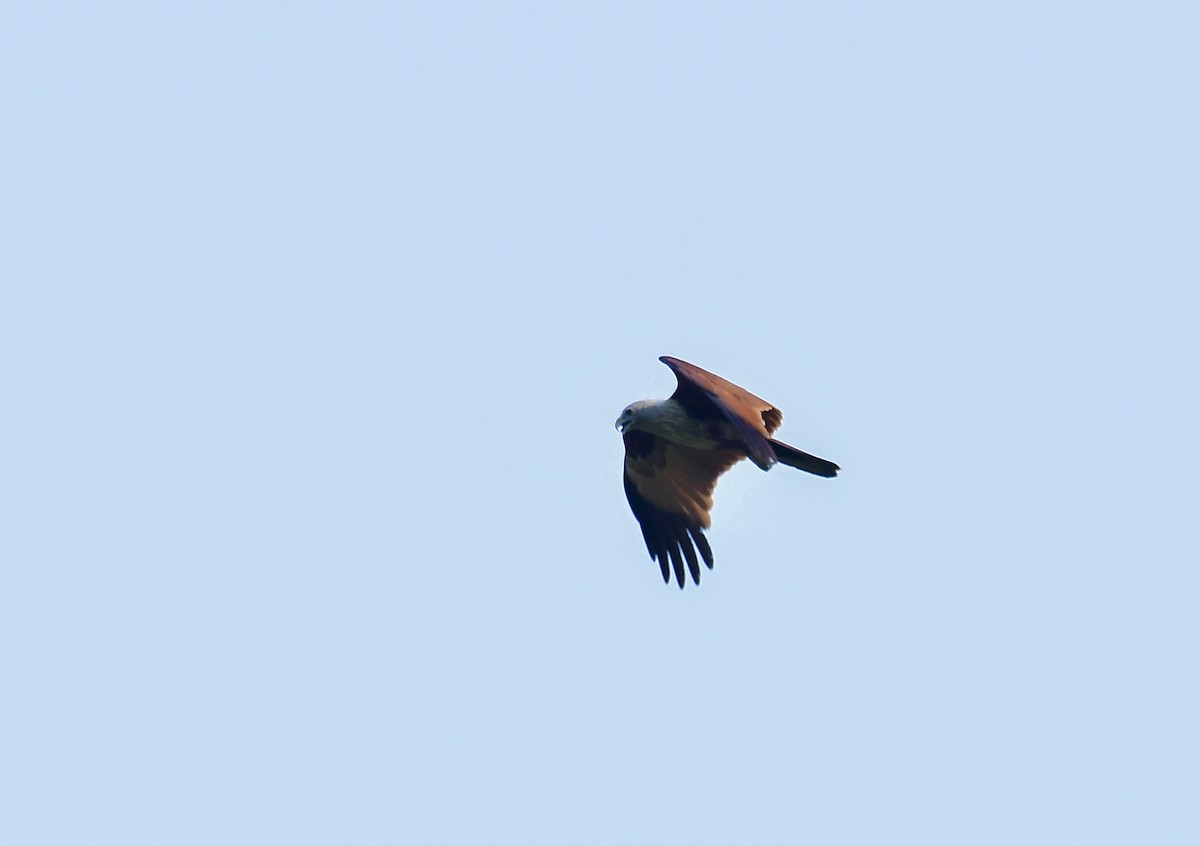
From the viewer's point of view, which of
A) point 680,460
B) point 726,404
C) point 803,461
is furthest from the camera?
point 680,460

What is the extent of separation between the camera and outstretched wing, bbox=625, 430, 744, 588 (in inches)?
671

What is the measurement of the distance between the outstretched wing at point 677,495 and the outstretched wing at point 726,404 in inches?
31.9

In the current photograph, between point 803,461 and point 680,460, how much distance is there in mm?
1761

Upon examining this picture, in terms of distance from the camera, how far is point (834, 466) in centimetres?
1567

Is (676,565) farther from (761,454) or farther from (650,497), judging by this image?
(761,454)

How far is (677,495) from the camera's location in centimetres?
1719

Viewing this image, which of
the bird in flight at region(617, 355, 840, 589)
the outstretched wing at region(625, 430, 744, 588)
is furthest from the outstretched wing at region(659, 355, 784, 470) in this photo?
the outstretched wing at region(625, 430, 744, 588)

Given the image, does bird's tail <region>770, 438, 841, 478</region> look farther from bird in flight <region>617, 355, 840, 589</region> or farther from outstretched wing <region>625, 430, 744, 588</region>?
outstretched wing <region>625, 430, 744, 588</region>

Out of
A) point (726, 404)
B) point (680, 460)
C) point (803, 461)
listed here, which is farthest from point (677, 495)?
point (726, 404)

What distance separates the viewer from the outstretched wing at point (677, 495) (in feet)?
55.9

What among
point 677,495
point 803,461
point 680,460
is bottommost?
point 803,461

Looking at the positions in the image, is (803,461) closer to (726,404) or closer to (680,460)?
(726,404)

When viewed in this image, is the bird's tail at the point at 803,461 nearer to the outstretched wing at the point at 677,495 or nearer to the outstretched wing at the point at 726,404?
the outstretched wing at the point at 726,404

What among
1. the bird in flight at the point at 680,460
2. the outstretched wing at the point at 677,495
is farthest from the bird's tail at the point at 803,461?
the outstretched wing at the point at 677,495
